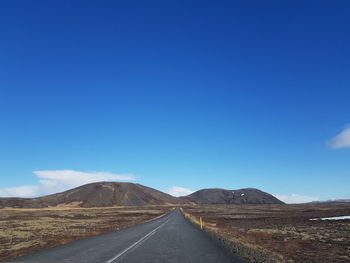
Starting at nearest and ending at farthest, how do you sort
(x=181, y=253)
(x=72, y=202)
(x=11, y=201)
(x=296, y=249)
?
(x=181, y=253), (x=296, y=249), (x=11, y=201), (x=72, y=202)

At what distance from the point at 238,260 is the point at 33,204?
177 m

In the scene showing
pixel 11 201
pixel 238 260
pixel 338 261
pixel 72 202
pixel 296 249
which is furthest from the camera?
pixel 72 202

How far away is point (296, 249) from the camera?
64.1 ft

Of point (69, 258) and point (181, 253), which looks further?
point (181, 253)

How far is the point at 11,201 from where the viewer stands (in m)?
165

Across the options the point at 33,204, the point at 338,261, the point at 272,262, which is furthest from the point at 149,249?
the point at 33,204

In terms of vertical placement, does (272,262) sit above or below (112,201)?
below

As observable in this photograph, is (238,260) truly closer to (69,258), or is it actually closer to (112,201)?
(69,258)

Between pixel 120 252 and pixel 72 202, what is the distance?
19081 cm

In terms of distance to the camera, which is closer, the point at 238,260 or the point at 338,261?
the point at 238,260

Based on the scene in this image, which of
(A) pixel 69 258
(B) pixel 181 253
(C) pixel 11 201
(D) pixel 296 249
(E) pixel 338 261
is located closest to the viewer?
(A) pixel 69 258

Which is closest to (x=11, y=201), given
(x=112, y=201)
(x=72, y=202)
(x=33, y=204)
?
(x=33, y=204)

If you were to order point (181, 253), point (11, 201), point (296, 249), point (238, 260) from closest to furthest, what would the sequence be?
point (238, 260) → point (181, 253) → point (296, 249) → point (11, 201)

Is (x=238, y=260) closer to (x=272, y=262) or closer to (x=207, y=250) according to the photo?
(x=272, y=262)
